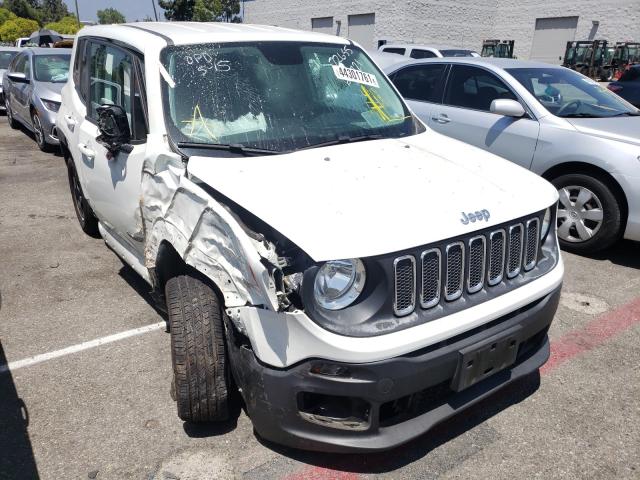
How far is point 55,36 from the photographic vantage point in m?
26.0

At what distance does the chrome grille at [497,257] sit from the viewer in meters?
2.44

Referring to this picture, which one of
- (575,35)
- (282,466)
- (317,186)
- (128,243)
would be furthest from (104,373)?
(575,35)

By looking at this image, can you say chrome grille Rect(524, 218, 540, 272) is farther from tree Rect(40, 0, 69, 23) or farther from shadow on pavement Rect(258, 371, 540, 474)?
tree Rect(40, 0, 69, 23)

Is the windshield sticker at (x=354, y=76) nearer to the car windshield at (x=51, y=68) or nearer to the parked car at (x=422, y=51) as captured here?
the car windshield at (x=51, y=68)

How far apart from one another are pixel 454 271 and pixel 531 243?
2.06 ft

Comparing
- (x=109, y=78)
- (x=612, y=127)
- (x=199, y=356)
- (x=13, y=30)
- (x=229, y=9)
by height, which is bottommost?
(x=13, y=30)

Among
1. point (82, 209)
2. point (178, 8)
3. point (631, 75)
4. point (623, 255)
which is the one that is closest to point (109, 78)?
point (82, 209)

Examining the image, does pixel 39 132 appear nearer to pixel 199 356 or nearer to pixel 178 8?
pixel 199 356

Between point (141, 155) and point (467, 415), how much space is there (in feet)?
7.76

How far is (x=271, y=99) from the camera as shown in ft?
10.2

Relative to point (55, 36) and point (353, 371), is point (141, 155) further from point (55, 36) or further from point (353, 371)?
point (55, 36)

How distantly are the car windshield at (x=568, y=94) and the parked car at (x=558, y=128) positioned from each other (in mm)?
13

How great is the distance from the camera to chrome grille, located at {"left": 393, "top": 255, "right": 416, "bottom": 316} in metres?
2.13

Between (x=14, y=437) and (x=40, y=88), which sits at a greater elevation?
(x=40, y=88)
